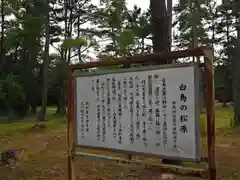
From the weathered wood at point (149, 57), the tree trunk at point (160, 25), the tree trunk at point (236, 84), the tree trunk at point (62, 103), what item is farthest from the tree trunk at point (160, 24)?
the tree trunk at point (62, 103)

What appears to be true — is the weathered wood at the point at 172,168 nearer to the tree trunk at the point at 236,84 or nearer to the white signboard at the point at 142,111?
the white signboard at the point at 142,111

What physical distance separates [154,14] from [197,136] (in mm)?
2429

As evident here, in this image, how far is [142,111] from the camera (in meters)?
2.59

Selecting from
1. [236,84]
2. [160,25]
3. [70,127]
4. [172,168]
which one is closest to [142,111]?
[172,168]

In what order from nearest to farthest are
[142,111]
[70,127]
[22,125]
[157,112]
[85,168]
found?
[157,112] → [142,111] → [70,127] → [85,168] → [22,125]

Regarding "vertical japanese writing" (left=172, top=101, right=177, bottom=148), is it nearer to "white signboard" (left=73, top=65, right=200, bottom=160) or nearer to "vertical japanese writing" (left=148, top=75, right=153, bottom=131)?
"white signboard" (left=73, top=65, right=200, bottom=160)

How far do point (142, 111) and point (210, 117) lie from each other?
591 mm

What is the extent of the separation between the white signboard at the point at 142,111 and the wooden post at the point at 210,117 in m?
0.09

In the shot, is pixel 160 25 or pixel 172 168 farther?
pixel 160 25

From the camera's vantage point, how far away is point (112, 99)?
285cm

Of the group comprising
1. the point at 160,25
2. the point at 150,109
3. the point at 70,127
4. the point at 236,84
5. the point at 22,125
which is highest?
the point at 160,25

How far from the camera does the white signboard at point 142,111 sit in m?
2.31

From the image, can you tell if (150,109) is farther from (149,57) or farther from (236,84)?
(236,84)

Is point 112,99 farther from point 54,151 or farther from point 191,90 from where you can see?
Result: point 54,151
